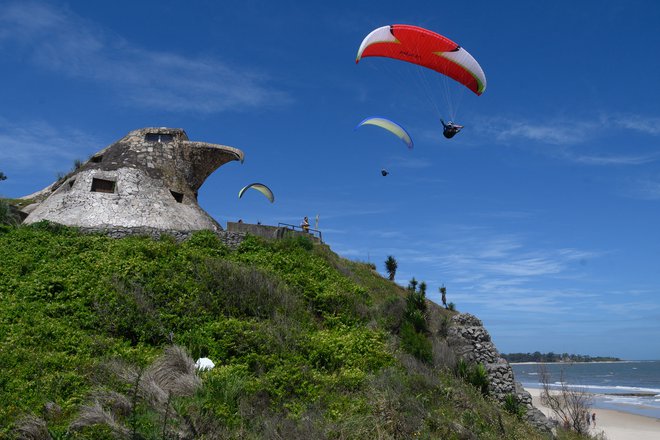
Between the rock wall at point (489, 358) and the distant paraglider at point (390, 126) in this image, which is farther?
the distant paraglider at point (390, 126)

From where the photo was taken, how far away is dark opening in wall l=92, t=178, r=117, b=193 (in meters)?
24.8

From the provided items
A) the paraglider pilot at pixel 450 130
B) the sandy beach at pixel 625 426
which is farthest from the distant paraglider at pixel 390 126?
the sandy beach at pixel 625 426

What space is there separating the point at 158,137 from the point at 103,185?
Answer: 4.34 meters

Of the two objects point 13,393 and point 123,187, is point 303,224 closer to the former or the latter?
point 123,187

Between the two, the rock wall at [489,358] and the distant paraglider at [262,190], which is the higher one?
the distant paraglider at [262,190]

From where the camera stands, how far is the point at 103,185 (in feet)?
81.6

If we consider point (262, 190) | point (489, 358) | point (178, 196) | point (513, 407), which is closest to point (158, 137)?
point (178, 196)

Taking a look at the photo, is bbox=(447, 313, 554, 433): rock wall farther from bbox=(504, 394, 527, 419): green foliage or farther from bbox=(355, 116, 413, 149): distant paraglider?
bbox=(355, 116, 413, 149): distant paraglider

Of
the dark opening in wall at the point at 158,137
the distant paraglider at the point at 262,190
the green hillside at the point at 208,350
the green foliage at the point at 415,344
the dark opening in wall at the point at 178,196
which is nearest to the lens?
the green hillside at the point at 208,350

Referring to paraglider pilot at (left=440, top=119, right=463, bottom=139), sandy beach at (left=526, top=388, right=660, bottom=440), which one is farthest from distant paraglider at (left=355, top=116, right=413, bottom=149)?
sandy beach at (left=526, top=388, right=660, bottom=440)

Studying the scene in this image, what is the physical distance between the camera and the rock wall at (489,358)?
16047 mm

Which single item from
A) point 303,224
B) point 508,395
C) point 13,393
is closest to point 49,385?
point 13,393

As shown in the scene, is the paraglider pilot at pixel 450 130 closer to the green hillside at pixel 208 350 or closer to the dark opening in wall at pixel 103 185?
the green hillside at pixel 208 350

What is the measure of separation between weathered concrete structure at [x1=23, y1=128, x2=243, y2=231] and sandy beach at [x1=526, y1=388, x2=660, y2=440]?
24.0m
